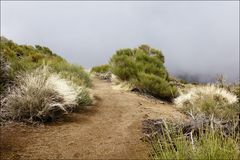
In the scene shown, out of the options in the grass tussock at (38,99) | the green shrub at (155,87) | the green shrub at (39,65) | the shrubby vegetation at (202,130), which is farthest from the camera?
the green shrub at (155,87)

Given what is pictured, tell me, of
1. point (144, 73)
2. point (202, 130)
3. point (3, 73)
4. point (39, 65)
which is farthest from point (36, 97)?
point (144, 73)

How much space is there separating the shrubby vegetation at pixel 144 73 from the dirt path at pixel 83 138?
3.33m

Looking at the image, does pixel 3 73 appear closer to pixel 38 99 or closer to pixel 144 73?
pixel 38 99

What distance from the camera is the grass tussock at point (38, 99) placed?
27.4ft

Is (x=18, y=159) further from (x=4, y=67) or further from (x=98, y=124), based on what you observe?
(x=4, y=67)

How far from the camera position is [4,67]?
1024 centimetres

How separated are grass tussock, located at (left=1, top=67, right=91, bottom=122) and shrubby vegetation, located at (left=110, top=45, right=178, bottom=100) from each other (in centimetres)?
385

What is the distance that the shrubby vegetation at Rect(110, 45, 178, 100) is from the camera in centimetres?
1427

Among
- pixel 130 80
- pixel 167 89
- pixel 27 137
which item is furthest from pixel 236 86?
pixel 27 137

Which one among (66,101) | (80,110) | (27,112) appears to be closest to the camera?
(27,112)

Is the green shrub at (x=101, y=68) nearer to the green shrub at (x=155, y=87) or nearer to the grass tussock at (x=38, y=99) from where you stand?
the green shrub at (x=155, y=87)

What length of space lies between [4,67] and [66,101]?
2.16 meters

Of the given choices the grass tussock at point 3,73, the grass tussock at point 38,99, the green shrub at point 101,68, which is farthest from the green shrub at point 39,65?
the green shrub at point 101,68

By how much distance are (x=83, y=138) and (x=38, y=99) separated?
1486 mm
